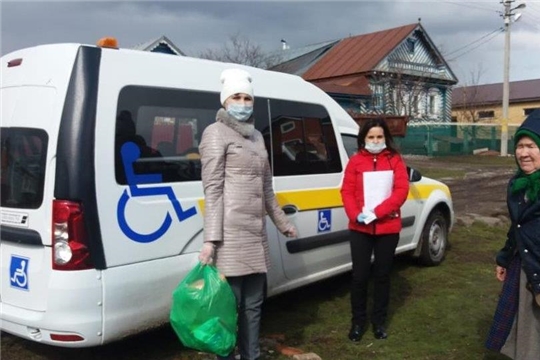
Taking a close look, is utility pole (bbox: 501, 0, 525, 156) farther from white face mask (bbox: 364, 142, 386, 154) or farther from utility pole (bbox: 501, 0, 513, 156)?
white face mask (bbox: 364, 142, 386, 154)

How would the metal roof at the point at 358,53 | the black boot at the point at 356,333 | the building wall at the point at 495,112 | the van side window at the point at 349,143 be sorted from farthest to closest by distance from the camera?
the building wall at the point at 495,112 < the metal roof at the point at 358,53 < the van side window at the point at 349,143 < the black boot at the point at 356,333

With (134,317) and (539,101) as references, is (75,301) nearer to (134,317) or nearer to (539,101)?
(134,317)

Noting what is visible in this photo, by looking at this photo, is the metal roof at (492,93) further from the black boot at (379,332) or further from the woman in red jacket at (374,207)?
the black boot at (379,332)

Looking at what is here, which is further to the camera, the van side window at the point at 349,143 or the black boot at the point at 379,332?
the van side window at the point at 349,143

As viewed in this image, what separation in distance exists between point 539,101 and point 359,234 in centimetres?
5220

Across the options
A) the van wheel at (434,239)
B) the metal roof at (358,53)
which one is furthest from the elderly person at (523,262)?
the metal roof at (358,53)

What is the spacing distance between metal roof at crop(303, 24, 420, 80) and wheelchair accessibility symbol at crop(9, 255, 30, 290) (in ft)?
104

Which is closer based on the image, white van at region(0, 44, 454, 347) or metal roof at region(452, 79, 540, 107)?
white van at region(0, 44, 454, 347)

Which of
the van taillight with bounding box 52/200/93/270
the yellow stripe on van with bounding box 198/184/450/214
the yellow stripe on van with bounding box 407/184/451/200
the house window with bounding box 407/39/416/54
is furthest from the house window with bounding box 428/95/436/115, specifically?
the van taillight with bounding box 52/200/93/270

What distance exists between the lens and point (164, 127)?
12.1 ft

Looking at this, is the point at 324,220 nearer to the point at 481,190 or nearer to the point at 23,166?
the point at 23,166

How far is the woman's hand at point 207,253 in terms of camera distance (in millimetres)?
3199

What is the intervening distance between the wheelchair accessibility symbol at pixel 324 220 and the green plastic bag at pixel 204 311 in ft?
5.64

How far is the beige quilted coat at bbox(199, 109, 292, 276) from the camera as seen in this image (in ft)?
10.6
